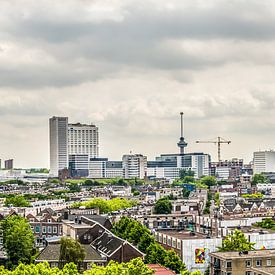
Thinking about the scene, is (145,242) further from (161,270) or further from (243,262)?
(243,262)

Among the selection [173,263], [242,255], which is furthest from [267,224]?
[242,255]

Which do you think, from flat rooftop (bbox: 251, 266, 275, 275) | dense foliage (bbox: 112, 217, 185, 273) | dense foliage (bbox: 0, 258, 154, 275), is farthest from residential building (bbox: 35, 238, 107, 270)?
flat rooftop (bbox: 251, 266, 275, 275)

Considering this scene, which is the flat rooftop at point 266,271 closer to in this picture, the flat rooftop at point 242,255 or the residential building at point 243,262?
the residential building at point 243,262

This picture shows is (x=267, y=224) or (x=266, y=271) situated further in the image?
(x=267, y=224)

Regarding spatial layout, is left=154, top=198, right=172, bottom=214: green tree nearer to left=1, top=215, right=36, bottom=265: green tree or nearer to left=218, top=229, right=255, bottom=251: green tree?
left=1, top=215, right=36, bottom=265: green tree

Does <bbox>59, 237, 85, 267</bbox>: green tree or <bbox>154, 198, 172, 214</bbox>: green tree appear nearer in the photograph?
<bbox>59, 237, 85, 267</bbox>: green tree

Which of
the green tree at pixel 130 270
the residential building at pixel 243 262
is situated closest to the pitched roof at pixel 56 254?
the residential building at pixel 243 262
